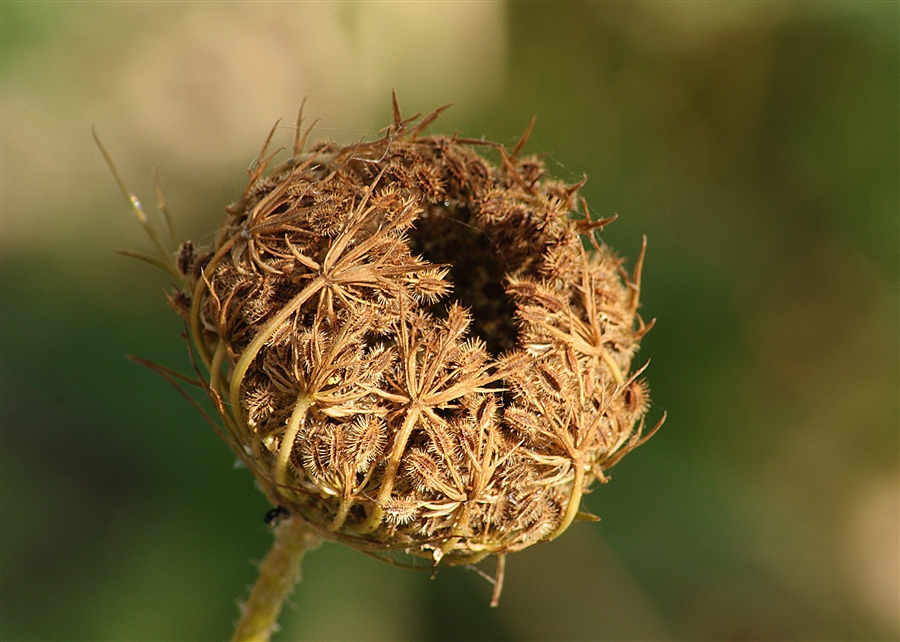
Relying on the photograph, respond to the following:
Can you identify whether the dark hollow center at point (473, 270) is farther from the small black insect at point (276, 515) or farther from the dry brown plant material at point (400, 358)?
the small black insect at point (276, 515)

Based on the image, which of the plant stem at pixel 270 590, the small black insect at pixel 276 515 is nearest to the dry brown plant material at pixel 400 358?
the small black insect at pixel 276 515

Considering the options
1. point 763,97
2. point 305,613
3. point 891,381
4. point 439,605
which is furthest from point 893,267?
point 305,613

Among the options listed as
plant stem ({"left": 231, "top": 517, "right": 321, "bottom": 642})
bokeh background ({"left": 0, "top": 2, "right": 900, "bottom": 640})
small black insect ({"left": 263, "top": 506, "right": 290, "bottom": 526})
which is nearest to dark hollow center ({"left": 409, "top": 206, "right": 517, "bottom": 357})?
small black insect ({"left": 263, "top": 506, "right": 290, "bottom": 526})

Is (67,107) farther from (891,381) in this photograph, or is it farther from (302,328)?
(891,381)

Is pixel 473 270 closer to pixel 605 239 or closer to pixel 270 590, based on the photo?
pixel 270 590

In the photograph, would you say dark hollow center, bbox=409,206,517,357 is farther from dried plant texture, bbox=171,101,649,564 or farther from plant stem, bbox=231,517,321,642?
plant stem, bbox=231,517,321,642

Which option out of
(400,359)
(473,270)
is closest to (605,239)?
(473,270)
